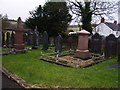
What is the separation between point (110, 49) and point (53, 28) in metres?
23.2

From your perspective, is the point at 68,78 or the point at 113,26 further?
the point at 113,26

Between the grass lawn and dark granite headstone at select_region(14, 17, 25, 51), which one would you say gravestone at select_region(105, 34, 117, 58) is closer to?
the grass lawn

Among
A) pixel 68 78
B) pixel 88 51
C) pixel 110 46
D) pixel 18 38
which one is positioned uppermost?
pixel 18 38

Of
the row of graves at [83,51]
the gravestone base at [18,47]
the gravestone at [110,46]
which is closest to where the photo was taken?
the row of graves at [83,51]

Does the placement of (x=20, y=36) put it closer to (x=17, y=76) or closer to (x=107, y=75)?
(x=17, y=76)

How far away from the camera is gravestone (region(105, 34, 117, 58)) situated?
699 inches

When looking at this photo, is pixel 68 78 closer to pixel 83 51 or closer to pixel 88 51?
pixel 83 51

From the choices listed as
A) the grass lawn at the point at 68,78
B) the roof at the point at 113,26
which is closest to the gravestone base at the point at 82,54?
the grass lawn at the point at 68,78

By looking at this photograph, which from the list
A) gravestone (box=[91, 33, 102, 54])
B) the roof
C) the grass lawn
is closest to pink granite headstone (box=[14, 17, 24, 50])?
gravestone (box=[91, 33, 102, 54])

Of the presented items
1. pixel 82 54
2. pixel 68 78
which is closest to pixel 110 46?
pixel 82 54

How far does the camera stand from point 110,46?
17828 mm

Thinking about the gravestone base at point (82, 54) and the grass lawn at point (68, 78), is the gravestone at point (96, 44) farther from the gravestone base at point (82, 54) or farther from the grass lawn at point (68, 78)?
the grass lawn at point (68, 78)

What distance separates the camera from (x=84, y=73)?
444 inches

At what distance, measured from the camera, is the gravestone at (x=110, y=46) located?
17.8 meters
